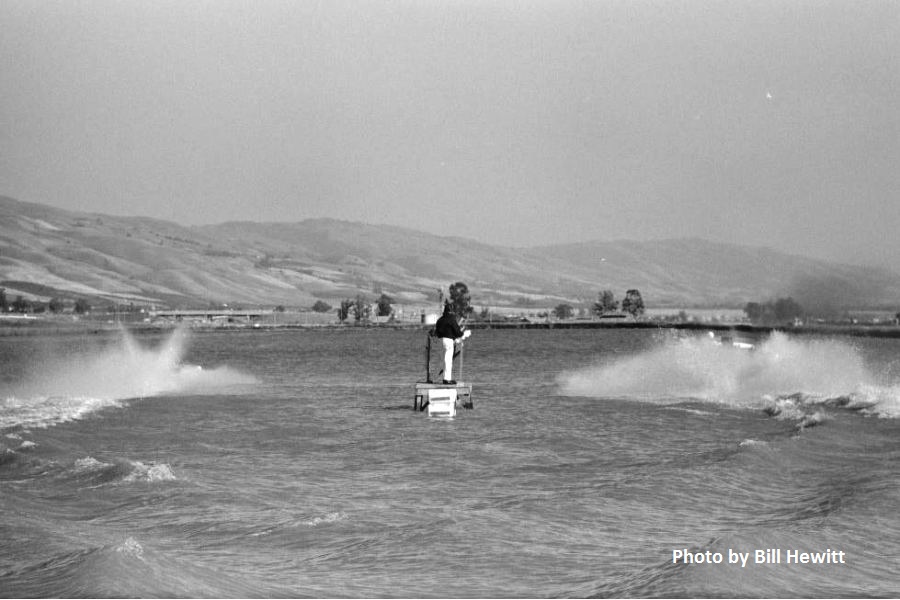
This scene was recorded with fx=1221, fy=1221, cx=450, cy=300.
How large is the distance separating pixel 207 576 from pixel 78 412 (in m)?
27.0

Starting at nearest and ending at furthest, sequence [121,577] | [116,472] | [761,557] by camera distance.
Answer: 1. [121,577]
2. [761,557]
3. [116,472]

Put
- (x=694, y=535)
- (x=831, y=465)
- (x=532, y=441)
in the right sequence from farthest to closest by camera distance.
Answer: (x=532, y=441) < (x=831, y=465) < (x=694, y=535)

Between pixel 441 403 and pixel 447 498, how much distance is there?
17.7 m

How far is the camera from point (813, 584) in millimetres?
15211

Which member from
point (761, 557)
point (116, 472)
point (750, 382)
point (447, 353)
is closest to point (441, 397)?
point (447, 353)

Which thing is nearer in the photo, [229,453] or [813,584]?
[813,584]

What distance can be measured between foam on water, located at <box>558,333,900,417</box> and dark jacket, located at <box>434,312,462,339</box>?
10.8 metres

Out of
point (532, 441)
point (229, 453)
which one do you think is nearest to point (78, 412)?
point (229, 453)

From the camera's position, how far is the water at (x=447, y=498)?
1562 cm

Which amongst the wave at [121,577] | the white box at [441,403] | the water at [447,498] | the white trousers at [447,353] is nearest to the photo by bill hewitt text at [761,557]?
the water at [447,498]

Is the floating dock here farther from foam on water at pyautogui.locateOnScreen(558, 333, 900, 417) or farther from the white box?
foam on water at pyautogui.locateOnScreen(558, 333, 900, 417)

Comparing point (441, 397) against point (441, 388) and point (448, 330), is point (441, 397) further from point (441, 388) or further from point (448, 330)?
point (448, 330)

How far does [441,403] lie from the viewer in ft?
129

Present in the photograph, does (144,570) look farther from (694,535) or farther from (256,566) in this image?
(694,535)
